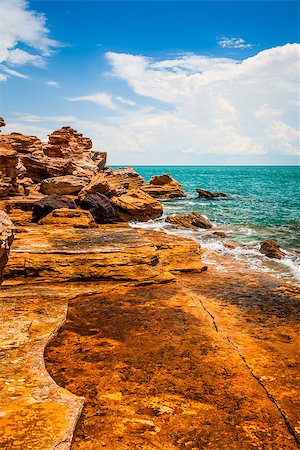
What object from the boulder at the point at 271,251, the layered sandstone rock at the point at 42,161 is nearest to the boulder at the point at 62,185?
the layered sandstone rock at the point at 42,161

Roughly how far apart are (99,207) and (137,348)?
608 inches

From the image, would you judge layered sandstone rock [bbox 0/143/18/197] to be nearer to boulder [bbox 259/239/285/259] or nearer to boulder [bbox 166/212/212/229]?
boulder [bbox 166/212/212/229]

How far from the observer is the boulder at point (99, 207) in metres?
20.1

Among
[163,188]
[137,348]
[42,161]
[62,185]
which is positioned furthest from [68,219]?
[163,188]

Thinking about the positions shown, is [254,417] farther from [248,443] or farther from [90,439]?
[90,439]

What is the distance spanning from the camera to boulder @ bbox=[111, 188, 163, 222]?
23852mm

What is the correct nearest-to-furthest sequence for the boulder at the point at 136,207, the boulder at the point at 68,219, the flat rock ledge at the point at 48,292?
the flat rock ledge at the point at 48,292
the boulder at the point at 68,219
the boulder at the point at 136,207

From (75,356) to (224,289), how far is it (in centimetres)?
539

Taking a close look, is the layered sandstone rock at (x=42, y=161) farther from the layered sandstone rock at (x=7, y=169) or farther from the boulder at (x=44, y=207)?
the boulder at (x=44, y=207)

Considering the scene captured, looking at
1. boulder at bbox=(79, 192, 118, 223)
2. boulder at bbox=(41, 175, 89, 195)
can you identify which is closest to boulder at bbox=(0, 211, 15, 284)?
boulder at bbox=(79, 192, 118, 223)

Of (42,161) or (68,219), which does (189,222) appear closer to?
(68,219)

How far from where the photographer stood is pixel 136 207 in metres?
24.1

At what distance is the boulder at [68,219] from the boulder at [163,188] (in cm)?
3390

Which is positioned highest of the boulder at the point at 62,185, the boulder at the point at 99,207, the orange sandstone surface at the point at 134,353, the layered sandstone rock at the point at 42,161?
the layered sandstone rock at the point at 42,161
